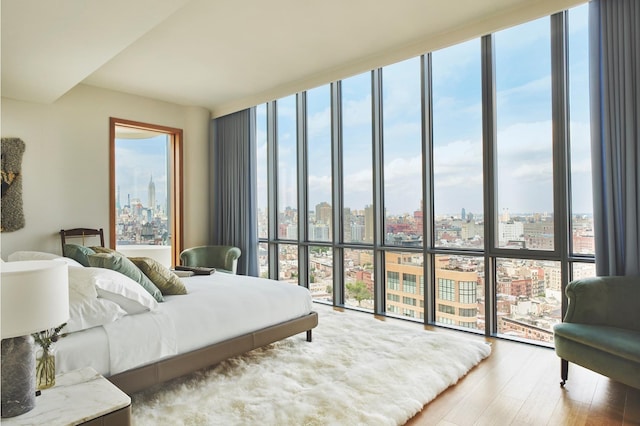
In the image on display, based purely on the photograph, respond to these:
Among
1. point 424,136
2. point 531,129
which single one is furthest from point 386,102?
point 531,129

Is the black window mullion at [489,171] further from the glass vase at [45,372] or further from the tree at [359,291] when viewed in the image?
the glass vase at [45,372]

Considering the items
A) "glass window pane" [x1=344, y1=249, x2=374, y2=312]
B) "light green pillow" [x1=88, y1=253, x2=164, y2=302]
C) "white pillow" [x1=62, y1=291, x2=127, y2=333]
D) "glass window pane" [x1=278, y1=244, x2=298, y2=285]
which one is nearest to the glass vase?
"white pillow" [x1=62, y1=291, x2=127, y2=333]

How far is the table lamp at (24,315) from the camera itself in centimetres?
115

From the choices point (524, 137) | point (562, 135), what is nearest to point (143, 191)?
point (524, 137)

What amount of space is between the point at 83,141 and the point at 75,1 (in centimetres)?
297

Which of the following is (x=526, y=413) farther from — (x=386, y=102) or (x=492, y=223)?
(x=386, y=102)

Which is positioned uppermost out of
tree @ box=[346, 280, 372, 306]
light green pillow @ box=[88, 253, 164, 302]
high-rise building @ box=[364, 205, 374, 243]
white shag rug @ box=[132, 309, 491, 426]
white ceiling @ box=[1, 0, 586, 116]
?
white ceiling @ box=[1, 0, 586, 116]

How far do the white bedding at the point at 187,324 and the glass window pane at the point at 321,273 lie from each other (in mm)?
1574

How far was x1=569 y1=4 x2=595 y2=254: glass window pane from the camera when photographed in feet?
10.0

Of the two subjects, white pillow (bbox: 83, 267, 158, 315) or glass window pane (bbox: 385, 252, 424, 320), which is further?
glass window pane (bbox: 385, 252, 424, 320)

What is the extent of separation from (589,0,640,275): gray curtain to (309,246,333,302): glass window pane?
2.86 meters

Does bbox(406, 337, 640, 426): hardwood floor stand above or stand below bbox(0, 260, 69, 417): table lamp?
below

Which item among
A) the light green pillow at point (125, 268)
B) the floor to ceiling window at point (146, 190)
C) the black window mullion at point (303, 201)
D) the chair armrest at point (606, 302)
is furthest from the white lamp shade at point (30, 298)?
the floor to ceiling window at point (146, 190)

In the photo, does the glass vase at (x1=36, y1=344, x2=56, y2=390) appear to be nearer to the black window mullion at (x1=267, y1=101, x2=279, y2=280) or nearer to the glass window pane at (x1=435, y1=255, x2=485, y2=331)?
the glass window pane at (x1=435, y1=255, x2=485, y2=331)
